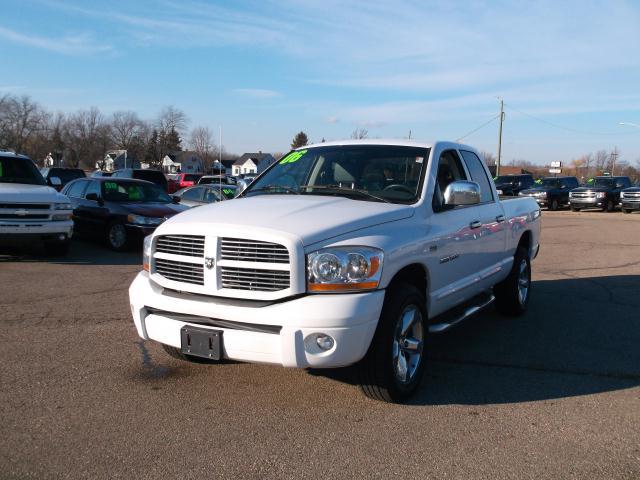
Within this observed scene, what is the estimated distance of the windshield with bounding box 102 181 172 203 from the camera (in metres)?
13.0

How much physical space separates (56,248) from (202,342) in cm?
823

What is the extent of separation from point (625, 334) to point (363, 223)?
388 cm

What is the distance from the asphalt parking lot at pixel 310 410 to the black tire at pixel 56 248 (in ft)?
14.5

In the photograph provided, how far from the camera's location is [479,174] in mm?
6438

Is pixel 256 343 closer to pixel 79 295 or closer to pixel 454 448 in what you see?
pixel 454 448

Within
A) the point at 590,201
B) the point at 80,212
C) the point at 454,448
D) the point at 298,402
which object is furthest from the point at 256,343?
the point at 590,201

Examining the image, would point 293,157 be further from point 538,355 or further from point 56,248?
point 56,248

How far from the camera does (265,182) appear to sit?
224 inches

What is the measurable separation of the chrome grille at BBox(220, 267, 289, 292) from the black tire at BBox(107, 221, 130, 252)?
8.85m

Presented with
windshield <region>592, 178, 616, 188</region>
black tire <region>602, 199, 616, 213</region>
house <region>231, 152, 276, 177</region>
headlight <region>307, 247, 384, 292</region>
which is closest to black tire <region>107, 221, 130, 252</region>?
headlight <region>307, 247, 384, 292</region>

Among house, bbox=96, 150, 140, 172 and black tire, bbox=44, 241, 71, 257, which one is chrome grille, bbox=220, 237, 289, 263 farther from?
house, bbox=96, 150, 140, 172

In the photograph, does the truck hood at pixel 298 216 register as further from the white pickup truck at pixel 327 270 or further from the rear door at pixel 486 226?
the rear door at pixel 486 226

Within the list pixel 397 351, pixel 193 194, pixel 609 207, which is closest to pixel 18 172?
pixel 193 194

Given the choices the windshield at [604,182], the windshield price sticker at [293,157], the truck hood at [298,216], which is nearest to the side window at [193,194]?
the windshield price sticker at [293,157]
